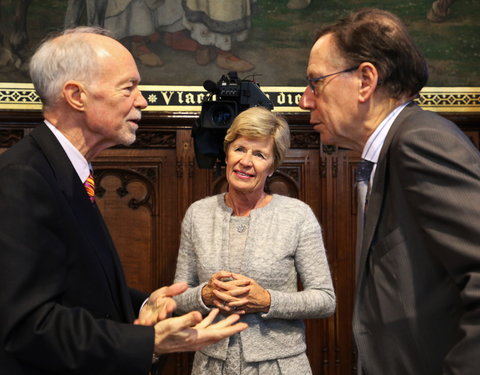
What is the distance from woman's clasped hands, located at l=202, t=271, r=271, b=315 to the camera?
274 cm

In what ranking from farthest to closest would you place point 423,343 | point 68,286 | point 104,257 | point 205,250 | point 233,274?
point 205,250 < point 233,274 < point 104,257 < point 68,286 < point 423,343

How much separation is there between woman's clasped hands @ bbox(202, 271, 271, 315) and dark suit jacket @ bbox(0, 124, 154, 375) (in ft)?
2.98

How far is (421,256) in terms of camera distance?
159 cm

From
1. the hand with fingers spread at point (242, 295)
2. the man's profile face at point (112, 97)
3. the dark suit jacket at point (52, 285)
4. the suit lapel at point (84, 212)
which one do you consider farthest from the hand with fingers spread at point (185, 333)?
the hand with fingers spread at point (242, 295)

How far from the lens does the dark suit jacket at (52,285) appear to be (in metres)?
1.64

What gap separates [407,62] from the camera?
1854 mm

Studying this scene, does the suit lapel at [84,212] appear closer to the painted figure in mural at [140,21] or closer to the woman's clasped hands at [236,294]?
the woman's clasped hands at [236,294]

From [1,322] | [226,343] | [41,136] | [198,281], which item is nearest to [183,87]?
[198,281]

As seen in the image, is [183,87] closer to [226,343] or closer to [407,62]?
[226,343]

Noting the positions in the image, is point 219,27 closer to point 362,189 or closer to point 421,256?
point 362,189

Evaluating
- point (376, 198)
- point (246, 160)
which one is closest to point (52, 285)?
point (376, 198)

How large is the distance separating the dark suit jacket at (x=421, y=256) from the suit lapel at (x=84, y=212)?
761 mm

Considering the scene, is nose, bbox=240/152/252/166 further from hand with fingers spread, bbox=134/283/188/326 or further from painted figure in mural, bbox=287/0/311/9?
painted figure in mural, bbox=287/0/311/9

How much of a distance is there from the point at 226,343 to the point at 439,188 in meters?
1.60
